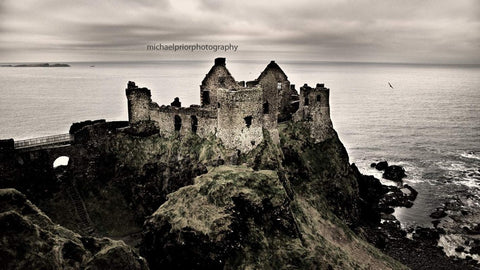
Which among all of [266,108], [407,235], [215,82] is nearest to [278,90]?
[215,82]

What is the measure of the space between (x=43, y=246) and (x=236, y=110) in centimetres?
2174

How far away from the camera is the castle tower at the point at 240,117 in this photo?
34094 mm

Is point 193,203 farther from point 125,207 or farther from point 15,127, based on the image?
point 15,127

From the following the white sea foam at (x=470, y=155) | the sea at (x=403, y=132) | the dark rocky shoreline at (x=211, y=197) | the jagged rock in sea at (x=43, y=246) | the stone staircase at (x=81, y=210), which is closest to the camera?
the jagged rock in sea at (x=43, y=246)

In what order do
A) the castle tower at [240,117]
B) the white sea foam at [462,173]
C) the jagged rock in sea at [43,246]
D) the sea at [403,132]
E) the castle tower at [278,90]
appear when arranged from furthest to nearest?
the white sea foam at [462,173] → the sea at [403,132] → the castle tower at [278,90] → the castle tower at [240,117] → the jagged rock in sea at [43,246]

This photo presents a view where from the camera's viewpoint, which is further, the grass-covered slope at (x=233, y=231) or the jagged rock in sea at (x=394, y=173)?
the jagged rock in sea at (x=394, y=173)

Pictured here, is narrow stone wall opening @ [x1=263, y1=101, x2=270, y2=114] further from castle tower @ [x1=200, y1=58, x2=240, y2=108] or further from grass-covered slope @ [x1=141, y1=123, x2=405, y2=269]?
grass-covered slope @ [x1=141, y1=123, x2=405, y2=269]

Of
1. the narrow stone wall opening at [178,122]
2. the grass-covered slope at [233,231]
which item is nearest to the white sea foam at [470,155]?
the grass-covered slope at [233,231]

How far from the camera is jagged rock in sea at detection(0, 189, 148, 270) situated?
14211 millimetres

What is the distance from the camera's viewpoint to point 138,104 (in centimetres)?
4250

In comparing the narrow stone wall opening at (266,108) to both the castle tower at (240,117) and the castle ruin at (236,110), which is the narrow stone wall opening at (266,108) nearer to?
the castle ruin at (236,110)

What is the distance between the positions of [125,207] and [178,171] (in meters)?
6.84

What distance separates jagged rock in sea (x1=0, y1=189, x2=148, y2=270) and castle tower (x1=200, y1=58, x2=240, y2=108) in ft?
86.3

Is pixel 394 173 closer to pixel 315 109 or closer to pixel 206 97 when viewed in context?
pixel 315 109
